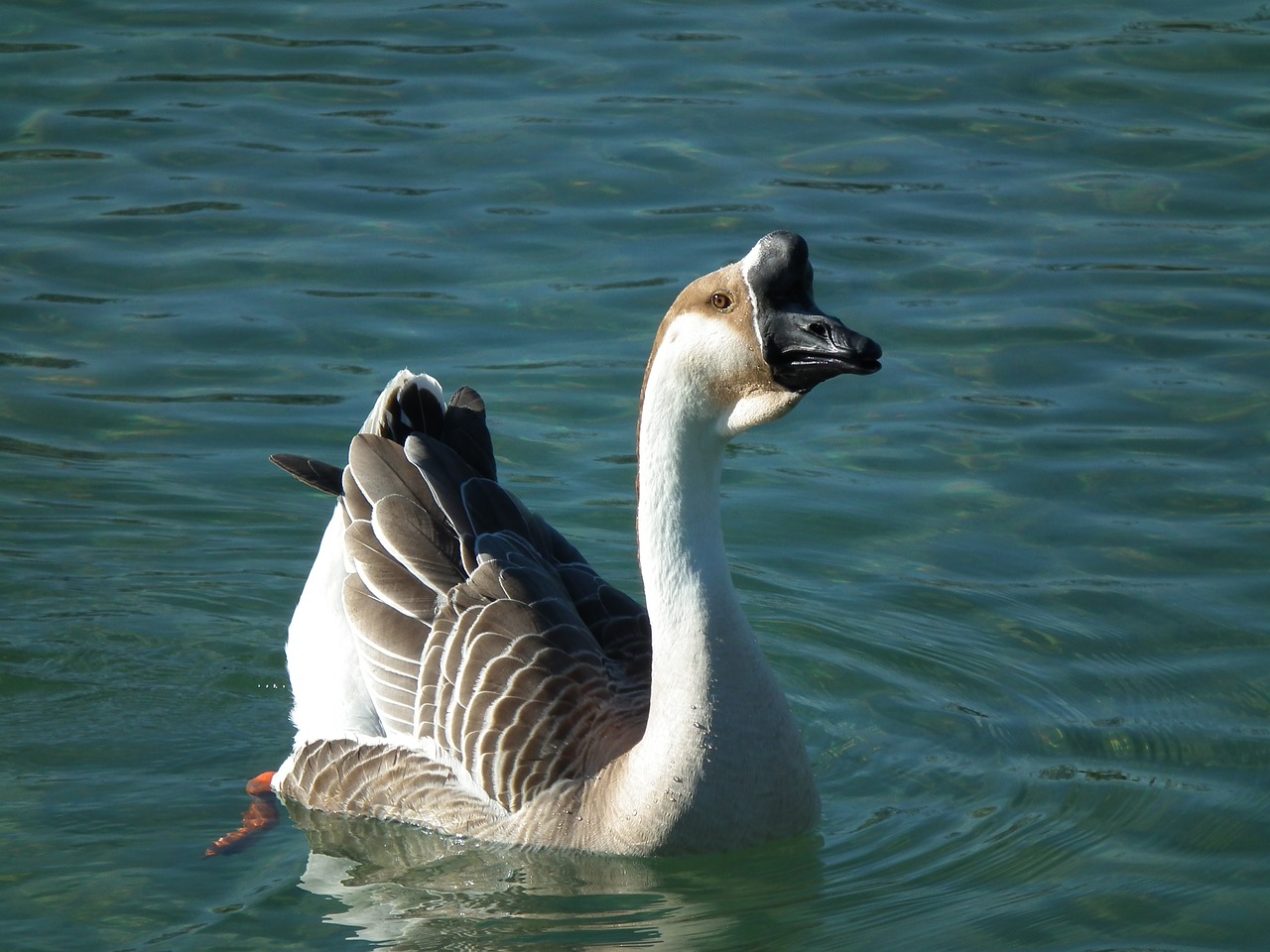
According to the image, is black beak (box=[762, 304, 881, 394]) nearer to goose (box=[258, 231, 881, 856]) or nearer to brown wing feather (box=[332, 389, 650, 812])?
goose (box=[258, 231, 881, 856])

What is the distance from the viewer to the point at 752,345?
5.16 metres

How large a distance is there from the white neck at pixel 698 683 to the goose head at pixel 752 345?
114 mm

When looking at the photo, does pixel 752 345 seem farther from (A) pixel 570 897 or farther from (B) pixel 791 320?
(A) pixel 570 897

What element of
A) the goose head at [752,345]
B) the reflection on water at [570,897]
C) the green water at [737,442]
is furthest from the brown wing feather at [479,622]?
the goose head at [752,345]

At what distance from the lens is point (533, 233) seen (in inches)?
459

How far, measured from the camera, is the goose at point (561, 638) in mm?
5301

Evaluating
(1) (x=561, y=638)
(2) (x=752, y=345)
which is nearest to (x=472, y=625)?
(1) (x=561, y=638)

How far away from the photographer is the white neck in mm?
5559

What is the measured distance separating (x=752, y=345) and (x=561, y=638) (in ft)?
5.21

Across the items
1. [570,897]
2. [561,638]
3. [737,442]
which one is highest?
[737,442]

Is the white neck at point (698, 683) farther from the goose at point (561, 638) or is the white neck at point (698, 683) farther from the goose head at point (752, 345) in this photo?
the goose head at point (752, 345)

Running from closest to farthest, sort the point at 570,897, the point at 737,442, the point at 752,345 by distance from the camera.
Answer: the point at 752,345, the point at 570,897, the point at 737,442

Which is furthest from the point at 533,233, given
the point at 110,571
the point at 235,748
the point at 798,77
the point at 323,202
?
the point at 235,748

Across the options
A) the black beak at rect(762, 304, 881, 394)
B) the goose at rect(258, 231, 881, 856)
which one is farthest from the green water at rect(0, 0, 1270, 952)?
the black beak at rect(762, 304, 881, 394)
